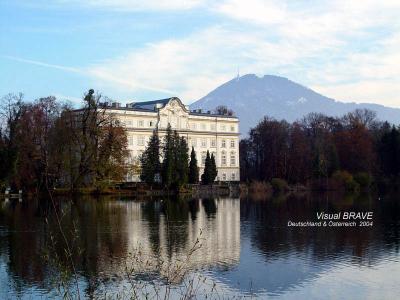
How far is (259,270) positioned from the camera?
17.9 m

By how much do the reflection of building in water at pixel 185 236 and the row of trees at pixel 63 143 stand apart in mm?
20532

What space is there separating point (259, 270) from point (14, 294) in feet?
23.3

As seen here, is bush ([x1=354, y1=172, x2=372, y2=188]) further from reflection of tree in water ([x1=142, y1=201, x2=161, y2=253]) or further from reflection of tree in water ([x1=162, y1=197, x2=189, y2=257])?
reflection of tree in water ([x1=162, y1=197, x2=189, y2=257])

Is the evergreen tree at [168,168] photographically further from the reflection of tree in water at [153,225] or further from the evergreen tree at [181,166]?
the reflection of tree in water at [153,225]

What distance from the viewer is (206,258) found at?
19.8 metres

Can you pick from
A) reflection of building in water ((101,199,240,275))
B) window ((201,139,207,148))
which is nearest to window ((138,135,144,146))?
window ((201,139,207,148))

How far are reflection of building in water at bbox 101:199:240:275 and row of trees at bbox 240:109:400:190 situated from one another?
39778 millimetres

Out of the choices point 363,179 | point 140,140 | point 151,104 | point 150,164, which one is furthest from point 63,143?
point 363,179

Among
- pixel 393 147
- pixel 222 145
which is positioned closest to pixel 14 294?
pixel 393 147

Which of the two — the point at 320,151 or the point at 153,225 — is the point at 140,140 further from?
the point at 153,225

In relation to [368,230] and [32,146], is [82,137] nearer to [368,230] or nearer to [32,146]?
[32,146]

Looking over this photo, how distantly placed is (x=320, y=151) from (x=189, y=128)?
21114 millimetres

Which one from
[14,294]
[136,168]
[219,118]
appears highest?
[219,118]

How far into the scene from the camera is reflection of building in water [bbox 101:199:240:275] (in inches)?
766
